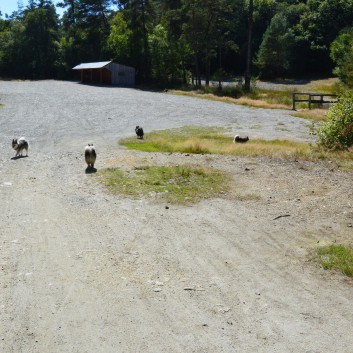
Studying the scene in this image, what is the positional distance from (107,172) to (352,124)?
32.8ft

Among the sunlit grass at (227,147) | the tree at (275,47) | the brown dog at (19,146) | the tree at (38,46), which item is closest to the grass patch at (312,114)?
the sunlit grass at (227,147)

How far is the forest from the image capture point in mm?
64500

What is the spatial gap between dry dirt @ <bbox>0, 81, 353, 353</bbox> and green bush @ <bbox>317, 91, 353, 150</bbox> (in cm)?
323

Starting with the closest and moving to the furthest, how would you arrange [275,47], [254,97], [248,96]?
[254,97], [248,96], [275,47]

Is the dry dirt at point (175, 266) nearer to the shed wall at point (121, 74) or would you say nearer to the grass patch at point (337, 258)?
the grass patch at point (337, 258)

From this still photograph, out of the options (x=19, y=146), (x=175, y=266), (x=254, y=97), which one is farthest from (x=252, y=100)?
(x=175, y=266)

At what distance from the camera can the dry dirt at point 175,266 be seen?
18.6 ft

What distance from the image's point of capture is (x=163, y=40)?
204ft

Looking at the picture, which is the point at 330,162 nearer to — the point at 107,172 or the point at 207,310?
the point at 107,172

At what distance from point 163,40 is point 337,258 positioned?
58.2 metres

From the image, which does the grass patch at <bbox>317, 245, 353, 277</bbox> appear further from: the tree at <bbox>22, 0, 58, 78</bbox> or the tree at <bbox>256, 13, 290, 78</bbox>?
the tree at <bbox>22, 0, 58, 78</bbox>

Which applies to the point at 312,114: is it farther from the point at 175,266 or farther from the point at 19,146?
the point at 175,266

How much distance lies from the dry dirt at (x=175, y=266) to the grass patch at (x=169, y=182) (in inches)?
16.4

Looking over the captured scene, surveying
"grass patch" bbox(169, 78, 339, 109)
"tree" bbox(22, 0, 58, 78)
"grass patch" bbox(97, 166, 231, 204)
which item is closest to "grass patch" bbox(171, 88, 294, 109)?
"grass patch" bbox(169, 78, 339, 109)
